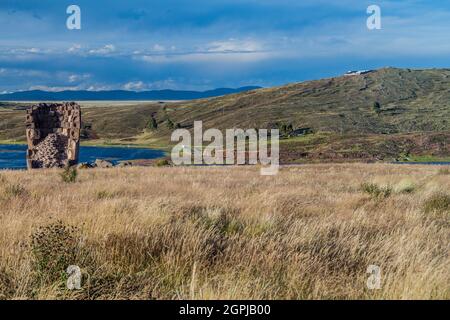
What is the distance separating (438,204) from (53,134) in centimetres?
3022

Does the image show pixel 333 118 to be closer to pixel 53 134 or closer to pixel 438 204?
pixel 53 134

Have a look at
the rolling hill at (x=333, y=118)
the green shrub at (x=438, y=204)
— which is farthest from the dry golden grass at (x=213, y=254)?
the rolling hill at (x=333, y=118)

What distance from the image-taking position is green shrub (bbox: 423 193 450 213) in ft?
32.7

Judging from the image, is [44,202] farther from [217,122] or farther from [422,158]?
[217,122]

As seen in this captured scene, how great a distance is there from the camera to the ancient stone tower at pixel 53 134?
34.4 meters

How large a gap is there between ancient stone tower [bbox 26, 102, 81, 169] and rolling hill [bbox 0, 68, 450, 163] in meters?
48.0

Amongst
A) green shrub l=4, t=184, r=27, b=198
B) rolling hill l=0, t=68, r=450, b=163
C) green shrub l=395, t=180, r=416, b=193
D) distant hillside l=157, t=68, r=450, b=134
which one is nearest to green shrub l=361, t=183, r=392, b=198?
green shrub l=395, t=180, r=416, b=193

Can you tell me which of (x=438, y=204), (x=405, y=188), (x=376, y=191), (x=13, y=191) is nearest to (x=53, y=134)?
(x=13, y=191)

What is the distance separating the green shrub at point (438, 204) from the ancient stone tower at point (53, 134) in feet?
90.3

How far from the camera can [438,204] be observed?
10.3 meters

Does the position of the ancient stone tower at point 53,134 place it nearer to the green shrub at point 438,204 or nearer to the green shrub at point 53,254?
the green shrub at point 438,204

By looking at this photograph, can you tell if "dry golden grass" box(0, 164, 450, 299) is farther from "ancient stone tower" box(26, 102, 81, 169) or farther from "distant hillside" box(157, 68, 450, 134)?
"distant hillside" box(157, 68, 450, 134)

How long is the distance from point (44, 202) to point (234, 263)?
15.0 ft
